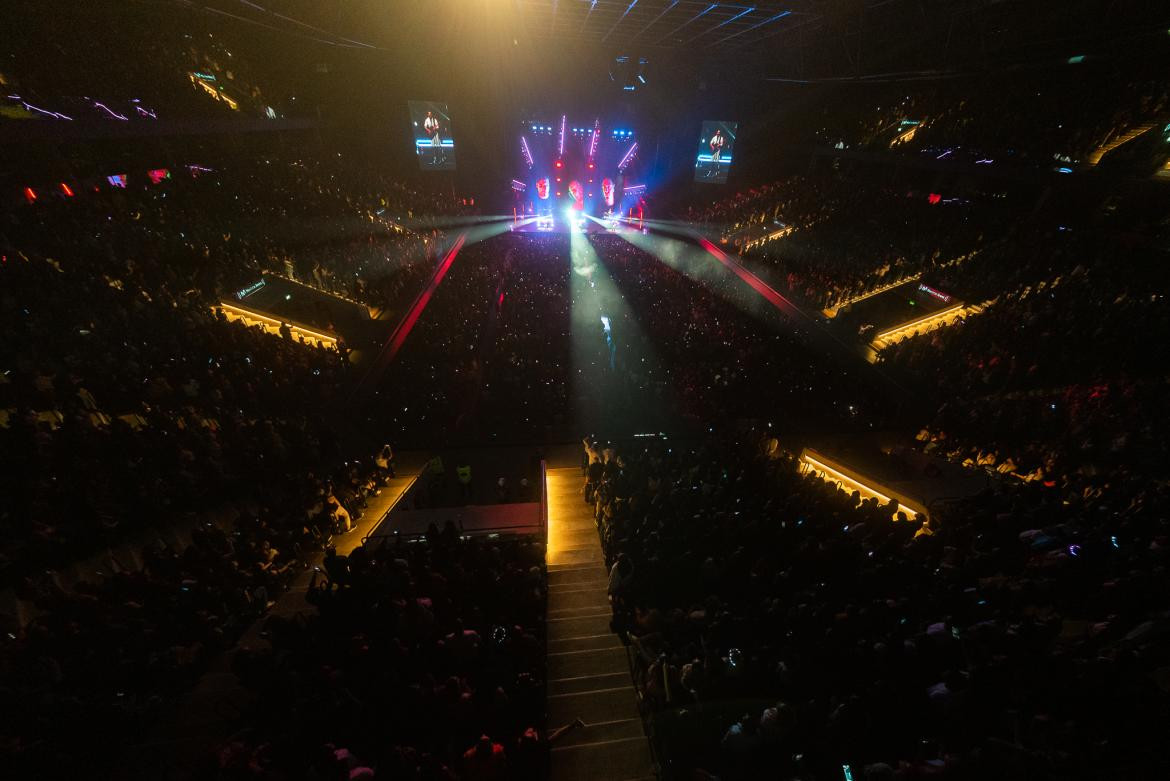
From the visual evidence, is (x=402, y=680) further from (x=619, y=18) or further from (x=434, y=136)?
(x=434, y=136)

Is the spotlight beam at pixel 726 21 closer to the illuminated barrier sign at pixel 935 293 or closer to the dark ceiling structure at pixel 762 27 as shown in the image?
the dark ceiling structure at pixel 762 27

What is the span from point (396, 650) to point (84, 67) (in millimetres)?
19931

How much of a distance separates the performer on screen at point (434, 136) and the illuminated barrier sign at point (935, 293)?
24540 millimetres

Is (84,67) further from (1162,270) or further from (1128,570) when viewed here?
(1162,270)

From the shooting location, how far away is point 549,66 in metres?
22.5

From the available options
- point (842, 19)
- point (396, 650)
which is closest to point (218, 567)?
point (396, 650)

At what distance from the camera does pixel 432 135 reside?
25.2 meters

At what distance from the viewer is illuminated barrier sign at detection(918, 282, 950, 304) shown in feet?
46.0

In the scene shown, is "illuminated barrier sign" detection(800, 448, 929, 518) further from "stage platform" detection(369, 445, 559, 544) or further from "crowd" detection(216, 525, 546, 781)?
"crowd" detection(216, 525, 546, 781)

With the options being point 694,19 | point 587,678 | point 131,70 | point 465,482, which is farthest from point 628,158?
point 587,678

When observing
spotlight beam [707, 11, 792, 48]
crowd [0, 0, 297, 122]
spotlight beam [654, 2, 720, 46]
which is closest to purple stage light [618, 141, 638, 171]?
spotlight beam [707, 11, 792, 48]

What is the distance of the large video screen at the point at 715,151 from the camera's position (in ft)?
83.1

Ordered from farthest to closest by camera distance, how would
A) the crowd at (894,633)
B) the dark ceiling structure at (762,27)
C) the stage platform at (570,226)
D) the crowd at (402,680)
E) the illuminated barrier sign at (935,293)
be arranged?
the stage platform at (570,226), the illuminated barrier sign at (935,293), the dark ceiling structure at (762,27), the crowd at (894,633), the crowd at (402,680)

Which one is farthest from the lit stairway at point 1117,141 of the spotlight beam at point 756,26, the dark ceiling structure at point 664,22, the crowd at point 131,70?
the crowd at point 131,70
